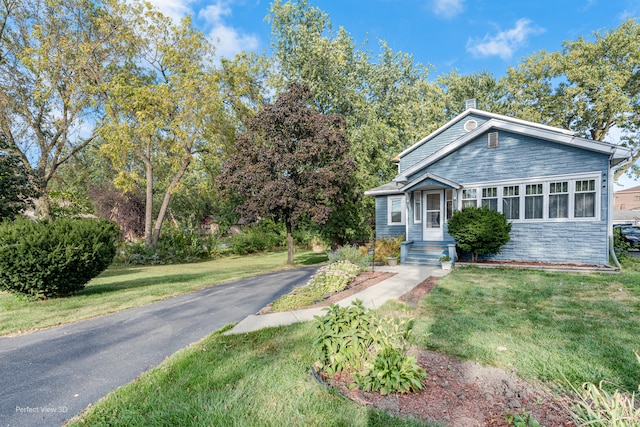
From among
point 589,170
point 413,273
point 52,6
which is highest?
point 52,6

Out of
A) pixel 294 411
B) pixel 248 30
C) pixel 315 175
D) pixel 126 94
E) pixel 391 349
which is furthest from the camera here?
pixel 248 30

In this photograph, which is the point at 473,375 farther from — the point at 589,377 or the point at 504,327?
the point at 504,327

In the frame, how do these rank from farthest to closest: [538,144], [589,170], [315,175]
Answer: [315,175] < [538,144] < [589,170]

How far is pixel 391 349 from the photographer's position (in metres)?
3.16

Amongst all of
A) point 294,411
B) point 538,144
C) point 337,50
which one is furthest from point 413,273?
point 337,50

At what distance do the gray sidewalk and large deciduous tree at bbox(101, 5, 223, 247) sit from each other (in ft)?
49.5

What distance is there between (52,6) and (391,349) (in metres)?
23.8

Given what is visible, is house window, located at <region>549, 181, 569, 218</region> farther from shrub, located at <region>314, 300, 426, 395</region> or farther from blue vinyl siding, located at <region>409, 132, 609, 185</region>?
shrub, located at <region>314, 300, 426, 395</region>

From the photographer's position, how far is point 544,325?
4902 mm

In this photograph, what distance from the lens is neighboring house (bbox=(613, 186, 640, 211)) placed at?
5969cm

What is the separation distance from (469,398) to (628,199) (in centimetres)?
8400

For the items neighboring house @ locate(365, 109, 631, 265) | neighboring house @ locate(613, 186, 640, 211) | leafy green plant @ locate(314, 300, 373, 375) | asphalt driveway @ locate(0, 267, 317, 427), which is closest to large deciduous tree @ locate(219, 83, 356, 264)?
neighboring house @ locate(365, 109, 631, 265)

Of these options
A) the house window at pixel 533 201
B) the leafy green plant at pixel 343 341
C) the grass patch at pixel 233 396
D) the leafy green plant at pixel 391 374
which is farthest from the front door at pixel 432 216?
the leafy green plant at pixel 391 374

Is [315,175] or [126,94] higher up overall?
[126,94]
